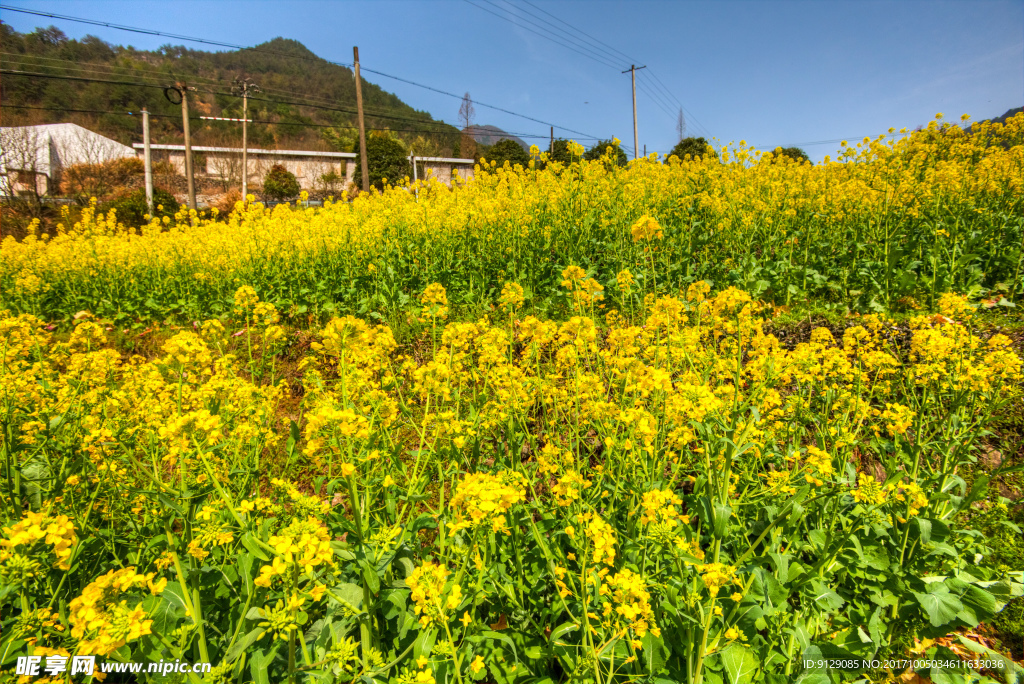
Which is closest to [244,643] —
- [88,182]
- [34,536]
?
[34,536]

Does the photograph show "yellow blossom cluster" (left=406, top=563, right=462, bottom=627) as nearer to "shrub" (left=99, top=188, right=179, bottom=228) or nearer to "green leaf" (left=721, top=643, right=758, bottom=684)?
"green leaf" (left=721, top=643, right=758, bottom=684)

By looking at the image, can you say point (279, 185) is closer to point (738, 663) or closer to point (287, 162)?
point (287, 162)

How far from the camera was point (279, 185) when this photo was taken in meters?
41.9

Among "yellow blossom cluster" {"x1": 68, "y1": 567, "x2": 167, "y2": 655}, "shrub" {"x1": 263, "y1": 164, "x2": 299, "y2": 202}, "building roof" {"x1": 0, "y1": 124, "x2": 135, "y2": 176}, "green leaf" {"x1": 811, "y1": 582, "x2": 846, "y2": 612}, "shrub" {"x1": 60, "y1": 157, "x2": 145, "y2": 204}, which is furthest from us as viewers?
"shrub" {"x1": 263, "y1": 164, "x2": 299, "y2": 202}

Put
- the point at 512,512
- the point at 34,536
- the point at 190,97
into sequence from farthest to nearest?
the point at 190,97
the point at 512,512
the point at 34,536

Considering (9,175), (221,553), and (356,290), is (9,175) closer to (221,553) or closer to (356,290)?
(356,290)

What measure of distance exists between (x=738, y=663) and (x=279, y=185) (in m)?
48.4

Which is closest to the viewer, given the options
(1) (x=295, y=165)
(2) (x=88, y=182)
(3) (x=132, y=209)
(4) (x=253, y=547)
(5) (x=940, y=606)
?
(4) (x=253, y=547)

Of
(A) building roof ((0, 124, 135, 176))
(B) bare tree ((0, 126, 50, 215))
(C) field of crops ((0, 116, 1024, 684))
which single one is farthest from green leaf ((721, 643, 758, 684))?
(A) building roof ((0, 124, 135, 176))

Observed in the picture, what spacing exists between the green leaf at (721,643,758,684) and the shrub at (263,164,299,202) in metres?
47.7

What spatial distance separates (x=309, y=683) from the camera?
4.41 feet

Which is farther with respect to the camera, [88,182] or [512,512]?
[88,182]

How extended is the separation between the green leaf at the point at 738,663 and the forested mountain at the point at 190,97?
70.8 feet

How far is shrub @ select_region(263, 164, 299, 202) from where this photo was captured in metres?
41.5
